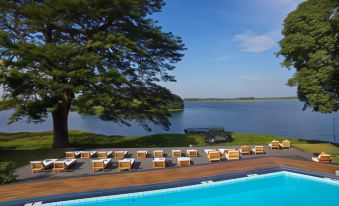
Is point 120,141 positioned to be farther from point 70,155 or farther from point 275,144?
point 275,144

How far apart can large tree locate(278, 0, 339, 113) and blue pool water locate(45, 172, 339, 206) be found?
33.4 feet

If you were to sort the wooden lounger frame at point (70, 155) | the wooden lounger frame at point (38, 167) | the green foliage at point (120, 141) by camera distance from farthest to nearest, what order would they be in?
the green foliage at point (120, 141)
the wooden lounger frame at point (70, 155)
the wooden lounger frame at point (38, 167)

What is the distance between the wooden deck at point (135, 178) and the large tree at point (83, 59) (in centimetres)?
752

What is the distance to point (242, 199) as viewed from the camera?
948cm

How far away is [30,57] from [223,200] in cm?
1436

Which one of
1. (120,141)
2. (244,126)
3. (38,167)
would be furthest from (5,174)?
(244,126)

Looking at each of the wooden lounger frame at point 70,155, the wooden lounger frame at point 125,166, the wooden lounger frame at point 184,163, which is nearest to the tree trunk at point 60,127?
the wooden lounger frame at point 70,155

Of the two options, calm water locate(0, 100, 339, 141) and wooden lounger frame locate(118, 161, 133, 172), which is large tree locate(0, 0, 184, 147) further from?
wooden lounger frame locate(118, 161, 133, 172)

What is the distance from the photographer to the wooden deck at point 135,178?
8.95 meters

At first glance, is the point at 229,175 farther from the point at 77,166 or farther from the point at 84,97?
the point at 84,97

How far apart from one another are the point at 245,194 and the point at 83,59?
39.4 ft

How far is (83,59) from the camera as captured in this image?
16266 mm

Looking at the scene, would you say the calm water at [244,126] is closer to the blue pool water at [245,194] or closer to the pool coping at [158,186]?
the pool coping at [158,186]

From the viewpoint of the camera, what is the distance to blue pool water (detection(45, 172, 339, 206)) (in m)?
9.00
